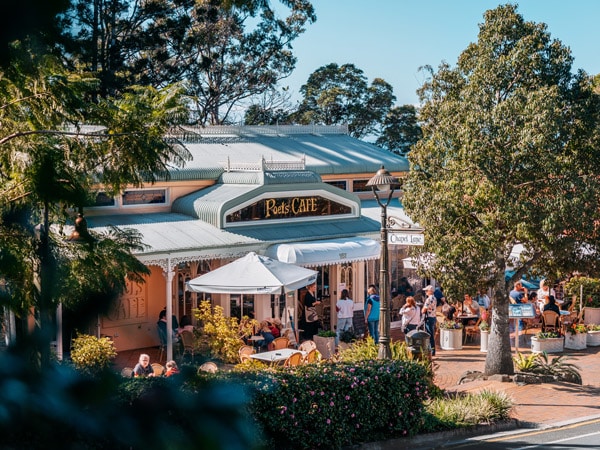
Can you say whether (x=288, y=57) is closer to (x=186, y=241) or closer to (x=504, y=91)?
(x=186, y=241)

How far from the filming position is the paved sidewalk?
43.9ft

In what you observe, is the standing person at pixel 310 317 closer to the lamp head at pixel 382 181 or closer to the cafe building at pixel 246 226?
the cafe building at pixel 246 226

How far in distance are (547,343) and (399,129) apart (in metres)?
29.4

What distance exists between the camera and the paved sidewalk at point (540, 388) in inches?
526

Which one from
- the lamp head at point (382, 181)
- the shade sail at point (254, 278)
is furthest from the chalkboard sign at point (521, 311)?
the lamp head at point (382, 181)

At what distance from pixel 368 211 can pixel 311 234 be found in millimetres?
4095

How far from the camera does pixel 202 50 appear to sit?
4209cm

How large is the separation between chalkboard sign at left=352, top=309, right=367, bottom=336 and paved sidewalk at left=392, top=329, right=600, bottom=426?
2.38m

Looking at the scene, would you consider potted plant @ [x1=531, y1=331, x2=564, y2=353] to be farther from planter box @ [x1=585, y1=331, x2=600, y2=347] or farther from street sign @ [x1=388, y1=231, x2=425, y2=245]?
street sign @ [x1=388, y1=231, x2=425, y2=245]

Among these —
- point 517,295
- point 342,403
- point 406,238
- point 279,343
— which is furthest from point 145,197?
point 342,403

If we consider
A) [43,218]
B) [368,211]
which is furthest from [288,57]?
[43,218]

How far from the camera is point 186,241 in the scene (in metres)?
18.2

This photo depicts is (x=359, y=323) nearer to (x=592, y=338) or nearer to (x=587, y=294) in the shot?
(x=592, y=338)

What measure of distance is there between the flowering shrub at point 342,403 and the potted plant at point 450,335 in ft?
24.2
